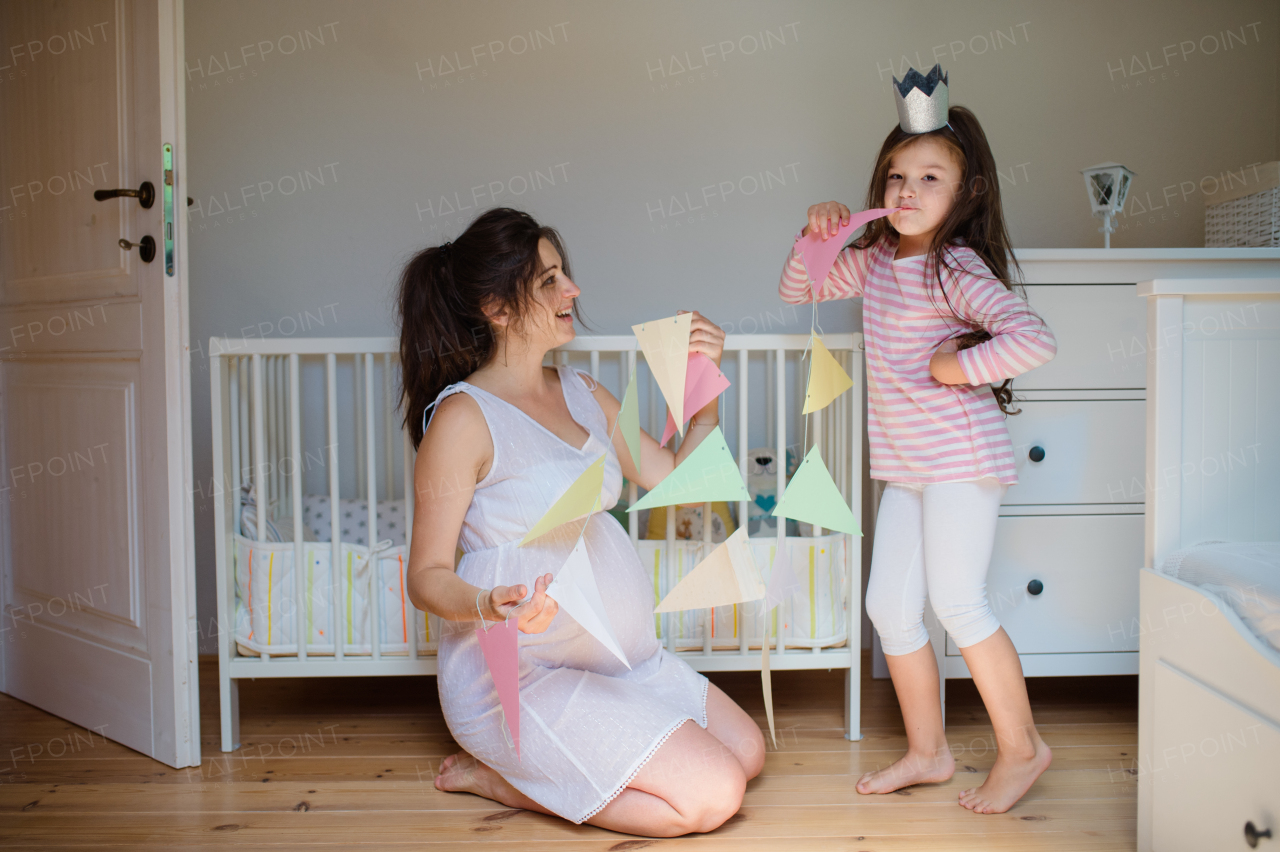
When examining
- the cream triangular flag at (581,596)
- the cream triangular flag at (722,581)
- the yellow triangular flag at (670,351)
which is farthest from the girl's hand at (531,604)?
the yellow triangular flag at (670,351)

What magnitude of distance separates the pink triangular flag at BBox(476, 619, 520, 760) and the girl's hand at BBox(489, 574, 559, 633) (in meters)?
0.05

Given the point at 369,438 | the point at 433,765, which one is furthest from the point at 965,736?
the point at 369,438

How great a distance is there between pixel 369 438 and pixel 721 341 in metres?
0.71

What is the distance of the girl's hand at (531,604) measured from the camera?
1.17m

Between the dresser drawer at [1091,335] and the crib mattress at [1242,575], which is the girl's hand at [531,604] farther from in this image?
the dresser drawer at [1091,335]

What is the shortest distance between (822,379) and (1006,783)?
2.25 ft

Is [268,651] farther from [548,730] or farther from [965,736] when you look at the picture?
[965,736]

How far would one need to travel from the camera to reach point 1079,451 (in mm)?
1773

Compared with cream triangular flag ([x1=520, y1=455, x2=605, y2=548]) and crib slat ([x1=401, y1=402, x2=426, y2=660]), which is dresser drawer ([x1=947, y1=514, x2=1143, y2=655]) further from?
crib slat ([x1=401, y1=402, x2=426, y2=660])

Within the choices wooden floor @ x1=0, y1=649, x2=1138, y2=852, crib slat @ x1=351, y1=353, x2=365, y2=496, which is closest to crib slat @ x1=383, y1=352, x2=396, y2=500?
crib slat @ x1=351, y1=353, x2=365, y2=496

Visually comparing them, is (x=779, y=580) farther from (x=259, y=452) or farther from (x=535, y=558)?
(x=259, y=452)

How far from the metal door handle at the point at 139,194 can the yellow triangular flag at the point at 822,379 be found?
1.15m

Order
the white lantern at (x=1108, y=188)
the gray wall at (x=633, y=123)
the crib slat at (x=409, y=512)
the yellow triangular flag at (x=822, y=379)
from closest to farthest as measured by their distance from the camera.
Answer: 1. the yellow triangular flag at (x=822, y=379)
2. the crib slat at (x=409, y=512)
3. the white lantern at (x=1108, y=188)
4. the gray wall at (x=633, y=123)

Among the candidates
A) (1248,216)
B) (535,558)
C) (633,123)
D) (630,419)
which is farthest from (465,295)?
(1248,216)
